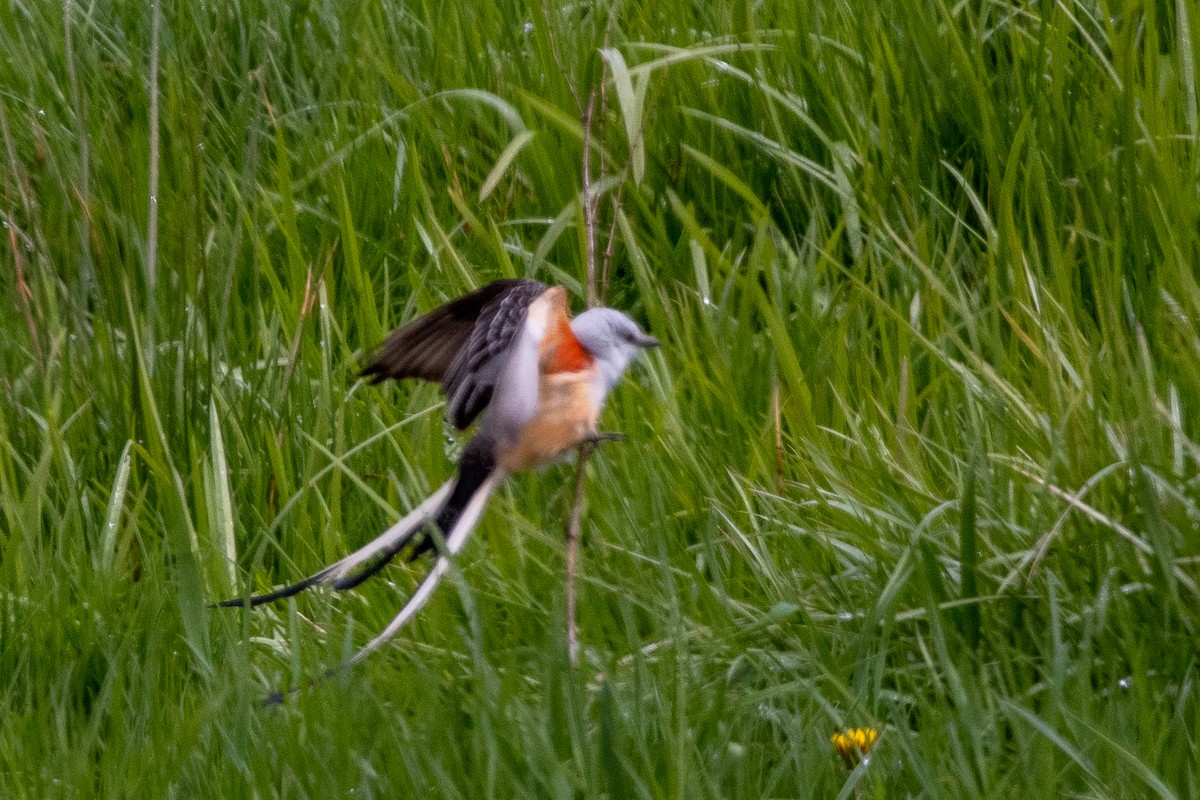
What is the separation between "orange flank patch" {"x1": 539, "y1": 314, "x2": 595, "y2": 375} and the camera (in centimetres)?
277

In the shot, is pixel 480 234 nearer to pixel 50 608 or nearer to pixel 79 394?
pixel 79 394

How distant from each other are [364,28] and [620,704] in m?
2.79

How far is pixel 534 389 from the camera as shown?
2.44m

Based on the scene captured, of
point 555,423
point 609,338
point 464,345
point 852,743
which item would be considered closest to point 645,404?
point 609,338

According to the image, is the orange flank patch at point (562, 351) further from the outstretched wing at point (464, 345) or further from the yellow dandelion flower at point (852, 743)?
the yellow dandelion flower at point (852, 743)

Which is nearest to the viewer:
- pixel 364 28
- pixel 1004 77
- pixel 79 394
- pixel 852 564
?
pixel 852 564

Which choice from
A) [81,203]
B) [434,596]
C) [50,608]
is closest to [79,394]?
[81,203]

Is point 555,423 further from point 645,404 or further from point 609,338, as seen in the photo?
point 645,404

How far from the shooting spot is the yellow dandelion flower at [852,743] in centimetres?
231

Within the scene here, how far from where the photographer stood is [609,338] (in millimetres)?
2844

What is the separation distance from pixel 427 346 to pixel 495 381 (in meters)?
0.31

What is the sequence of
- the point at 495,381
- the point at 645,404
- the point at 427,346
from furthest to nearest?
the point at 645,404 → the point at 427,346 → the point at 495,381

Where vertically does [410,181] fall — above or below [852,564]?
above

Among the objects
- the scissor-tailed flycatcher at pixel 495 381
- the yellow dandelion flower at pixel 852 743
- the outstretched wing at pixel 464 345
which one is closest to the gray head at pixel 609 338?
the scissor-tailed flycatcher at pixel 495 381
